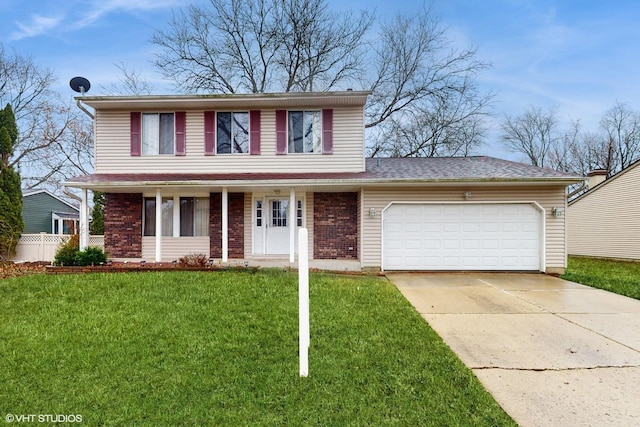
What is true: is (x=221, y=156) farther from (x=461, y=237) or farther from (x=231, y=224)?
(x=461, y=237)

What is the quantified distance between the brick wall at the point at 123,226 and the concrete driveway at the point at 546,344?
8139 millimetres

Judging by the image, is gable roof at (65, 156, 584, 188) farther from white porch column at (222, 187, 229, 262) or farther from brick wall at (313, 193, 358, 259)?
brick wall at (313, 193, 358, 259)

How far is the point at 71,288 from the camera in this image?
22.1 ft

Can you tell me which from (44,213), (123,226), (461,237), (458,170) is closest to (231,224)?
(123,226)

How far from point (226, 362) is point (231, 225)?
7.60m

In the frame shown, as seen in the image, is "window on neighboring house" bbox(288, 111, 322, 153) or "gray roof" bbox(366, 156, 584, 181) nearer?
"gray roof" bbox(366, 156, 584, 181)

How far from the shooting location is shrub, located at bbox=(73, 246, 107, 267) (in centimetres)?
938

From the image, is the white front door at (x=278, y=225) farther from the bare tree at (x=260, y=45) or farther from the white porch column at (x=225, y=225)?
the bare tree at (x=260, y=45)

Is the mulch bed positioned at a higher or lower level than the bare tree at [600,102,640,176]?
lower

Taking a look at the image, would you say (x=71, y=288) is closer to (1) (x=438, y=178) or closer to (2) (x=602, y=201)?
(1) (x=438, y=178)

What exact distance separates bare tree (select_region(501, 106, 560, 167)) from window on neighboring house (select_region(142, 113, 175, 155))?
27.5 meters

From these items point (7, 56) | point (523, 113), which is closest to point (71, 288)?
point (7, 56)

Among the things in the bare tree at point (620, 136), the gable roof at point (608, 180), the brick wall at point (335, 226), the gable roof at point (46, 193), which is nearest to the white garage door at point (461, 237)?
the brick wall at point (335, 226)

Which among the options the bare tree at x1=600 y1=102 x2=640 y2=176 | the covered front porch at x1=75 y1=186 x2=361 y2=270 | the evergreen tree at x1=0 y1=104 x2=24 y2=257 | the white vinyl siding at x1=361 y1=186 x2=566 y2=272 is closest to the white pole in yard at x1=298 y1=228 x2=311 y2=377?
the white vinyl siding at x1=361 y1=186 x2=566 y2=272
